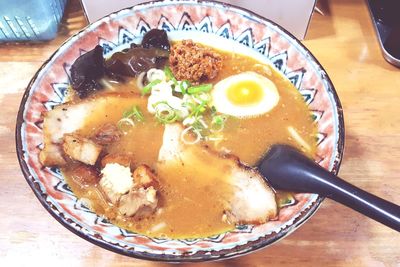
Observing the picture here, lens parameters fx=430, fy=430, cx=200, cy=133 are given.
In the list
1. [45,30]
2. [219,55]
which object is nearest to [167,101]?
[219,55]

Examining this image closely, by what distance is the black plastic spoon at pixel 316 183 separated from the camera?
1.22m

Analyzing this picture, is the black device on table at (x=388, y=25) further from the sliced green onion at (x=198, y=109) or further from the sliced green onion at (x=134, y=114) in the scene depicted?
the sliced green onion at (x=134, y=114)

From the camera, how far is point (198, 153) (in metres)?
1.68

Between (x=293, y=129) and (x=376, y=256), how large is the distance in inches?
22.2

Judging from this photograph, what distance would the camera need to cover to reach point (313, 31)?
7.37 ft

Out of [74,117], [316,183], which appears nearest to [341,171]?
[316,183]

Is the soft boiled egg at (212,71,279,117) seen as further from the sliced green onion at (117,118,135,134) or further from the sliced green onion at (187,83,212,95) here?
the sliced green onion at (117,118,135,134)

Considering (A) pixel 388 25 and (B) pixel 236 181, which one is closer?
(B) pixel 236 181

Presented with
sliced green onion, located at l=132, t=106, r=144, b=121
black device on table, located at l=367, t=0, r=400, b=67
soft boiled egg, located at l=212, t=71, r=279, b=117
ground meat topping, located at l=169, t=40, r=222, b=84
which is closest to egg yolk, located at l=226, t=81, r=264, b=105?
soft boiled egg, located at l=212, t=71, r=279, b=117

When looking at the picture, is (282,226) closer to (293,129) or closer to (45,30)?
(293,129)

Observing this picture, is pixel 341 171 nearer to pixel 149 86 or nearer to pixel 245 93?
pixel 245 93

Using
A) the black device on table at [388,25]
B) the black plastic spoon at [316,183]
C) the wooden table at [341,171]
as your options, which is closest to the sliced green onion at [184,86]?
the black plastic spoon at [316,183]

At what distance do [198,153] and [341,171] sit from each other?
61 centimetres

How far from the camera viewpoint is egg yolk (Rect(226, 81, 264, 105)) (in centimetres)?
186
